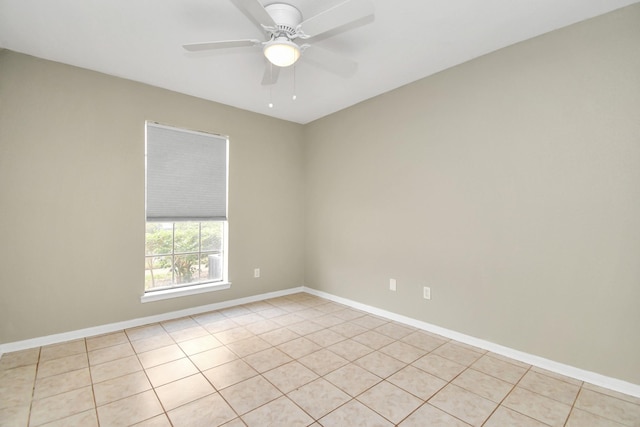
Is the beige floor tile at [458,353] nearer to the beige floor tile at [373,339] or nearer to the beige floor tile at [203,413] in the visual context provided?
the beige floor tile at [373,339]

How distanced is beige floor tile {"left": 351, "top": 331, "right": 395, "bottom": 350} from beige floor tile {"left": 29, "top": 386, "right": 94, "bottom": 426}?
214 cm

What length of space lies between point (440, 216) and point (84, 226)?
3.58 metres

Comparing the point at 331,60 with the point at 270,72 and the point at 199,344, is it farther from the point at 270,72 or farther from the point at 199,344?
the point at 199,344

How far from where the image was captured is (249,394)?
2.08 metres

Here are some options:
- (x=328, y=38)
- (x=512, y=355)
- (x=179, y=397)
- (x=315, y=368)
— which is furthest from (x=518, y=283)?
(x=179, y=397)

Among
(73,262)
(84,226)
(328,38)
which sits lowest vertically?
(73,262)

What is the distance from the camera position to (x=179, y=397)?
2.04m

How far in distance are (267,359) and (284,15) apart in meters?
2.66

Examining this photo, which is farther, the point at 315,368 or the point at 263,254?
the point at 263,254

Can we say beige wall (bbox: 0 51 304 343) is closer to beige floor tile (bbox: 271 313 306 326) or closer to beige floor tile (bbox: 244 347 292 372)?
beige floor tile (bbox: 271 313 306 326)

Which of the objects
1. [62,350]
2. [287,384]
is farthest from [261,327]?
[62,350]

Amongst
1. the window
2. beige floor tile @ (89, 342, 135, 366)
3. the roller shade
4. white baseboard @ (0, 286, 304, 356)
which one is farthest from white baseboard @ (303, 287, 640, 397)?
beige floor tile @ (89, 342, 135, 366)

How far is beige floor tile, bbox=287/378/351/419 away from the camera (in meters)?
1.93

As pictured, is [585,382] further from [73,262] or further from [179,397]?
[73,262]
